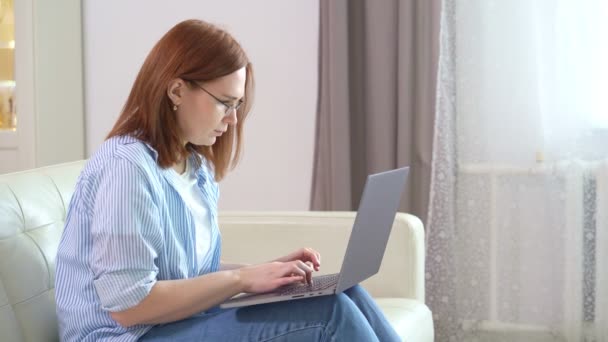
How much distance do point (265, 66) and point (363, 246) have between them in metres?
1.73

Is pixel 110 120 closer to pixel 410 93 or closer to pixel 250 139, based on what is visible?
pixel 250 139

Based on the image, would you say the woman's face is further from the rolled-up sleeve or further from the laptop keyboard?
the laptop keyboard

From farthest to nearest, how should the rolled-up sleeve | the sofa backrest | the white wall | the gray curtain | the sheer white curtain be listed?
1. the white wall
2. the gray curtain
3. the sheer white curtain
4. the sofa backrest
5. the rolled-up sleeve

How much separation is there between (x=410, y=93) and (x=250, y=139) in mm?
689

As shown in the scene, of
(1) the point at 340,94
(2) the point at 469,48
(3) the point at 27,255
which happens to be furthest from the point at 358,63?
(3) the point at 27,255

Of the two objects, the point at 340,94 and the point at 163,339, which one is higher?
the point at 340,94

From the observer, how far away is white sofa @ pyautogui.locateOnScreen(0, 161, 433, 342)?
1.65 metres

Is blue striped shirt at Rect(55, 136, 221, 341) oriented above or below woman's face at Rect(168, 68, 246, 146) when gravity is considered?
below

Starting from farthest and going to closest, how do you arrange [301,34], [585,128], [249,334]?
[301,34], [585,128], [249,334]

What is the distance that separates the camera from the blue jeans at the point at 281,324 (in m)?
1.54

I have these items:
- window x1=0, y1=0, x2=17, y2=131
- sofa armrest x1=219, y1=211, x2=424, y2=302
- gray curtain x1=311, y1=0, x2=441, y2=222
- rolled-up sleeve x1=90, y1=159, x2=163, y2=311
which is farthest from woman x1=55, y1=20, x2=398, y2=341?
window x1=0, y1=0, x2=17, y2=131

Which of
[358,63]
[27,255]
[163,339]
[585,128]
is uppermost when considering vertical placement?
[358,63]

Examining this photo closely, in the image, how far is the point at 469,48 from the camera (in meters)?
3.00

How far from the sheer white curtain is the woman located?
1371 mm
